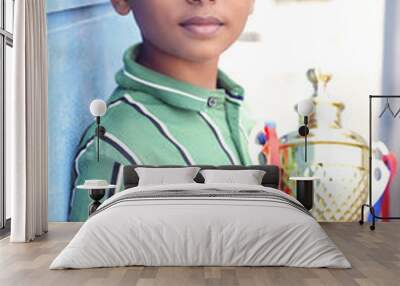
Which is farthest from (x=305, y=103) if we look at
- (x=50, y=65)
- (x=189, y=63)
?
(x=50, y=65)

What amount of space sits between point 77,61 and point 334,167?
11.7 ft

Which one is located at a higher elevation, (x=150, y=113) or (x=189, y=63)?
(x=189, y=63)

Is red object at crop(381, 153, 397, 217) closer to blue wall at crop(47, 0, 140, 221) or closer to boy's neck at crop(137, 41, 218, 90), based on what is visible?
boy's neck at crop(137, 41, 218, 90)

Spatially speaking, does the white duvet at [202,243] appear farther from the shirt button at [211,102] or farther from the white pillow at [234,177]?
the shirt button at [211,102]

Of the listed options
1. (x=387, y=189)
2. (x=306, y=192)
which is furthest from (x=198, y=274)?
(x=387, y=189)

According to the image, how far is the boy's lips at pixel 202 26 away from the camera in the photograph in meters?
7.35

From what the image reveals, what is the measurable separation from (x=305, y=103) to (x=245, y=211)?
2.78 meters

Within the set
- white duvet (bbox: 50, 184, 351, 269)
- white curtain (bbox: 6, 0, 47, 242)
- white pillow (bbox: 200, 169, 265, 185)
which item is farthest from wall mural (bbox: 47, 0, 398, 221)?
white duvet (bbox: 50, 184, 351, 269)

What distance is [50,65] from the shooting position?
747cm

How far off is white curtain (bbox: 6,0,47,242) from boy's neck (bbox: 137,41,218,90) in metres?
1.47

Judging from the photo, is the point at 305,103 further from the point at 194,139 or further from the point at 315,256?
the point at 315,256

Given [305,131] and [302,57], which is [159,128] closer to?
[305,131]

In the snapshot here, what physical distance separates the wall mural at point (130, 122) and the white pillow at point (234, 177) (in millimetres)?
510

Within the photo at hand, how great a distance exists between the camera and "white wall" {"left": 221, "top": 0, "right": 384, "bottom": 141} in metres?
7.46
